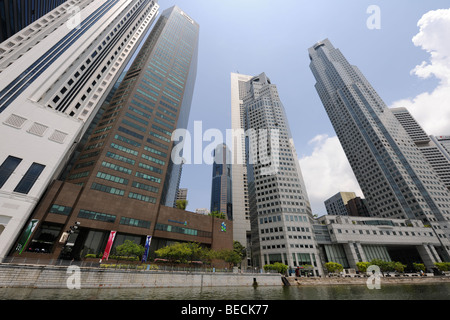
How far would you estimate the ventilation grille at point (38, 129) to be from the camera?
4255 centimetres

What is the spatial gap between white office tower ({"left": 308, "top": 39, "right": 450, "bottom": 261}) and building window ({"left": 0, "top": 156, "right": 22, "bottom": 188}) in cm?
14073

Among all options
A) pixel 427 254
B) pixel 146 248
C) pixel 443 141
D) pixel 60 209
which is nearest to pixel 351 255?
pixel 427 254

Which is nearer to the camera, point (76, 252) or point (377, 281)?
point (76, 252)

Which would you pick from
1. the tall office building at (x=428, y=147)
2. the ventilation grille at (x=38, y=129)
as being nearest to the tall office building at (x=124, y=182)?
the ventilation grille at (x=38, y=129)

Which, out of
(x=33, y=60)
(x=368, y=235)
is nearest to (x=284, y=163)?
(x=368, y=235)

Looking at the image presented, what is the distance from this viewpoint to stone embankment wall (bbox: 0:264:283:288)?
26431 millimetres

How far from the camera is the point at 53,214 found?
151 ft

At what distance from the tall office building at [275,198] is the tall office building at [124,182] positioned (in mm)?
32505

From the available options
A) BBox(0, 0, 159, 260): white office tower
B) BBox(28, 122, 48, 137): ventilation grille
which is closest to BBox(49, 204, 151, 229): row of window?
BBox(0, 0, 159, 260): white office tower

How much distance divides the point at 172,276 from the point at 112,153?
40.5 m

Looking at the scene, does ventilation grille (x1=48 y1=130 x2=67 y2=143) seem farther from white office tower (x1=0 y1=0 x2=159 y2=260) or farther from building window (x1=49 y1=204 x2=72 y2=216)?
building window (x1=49 y1=204 x2=72 y2=216)

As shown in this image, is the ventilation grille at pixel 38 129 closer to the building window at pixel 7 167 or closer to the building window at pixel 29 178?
the building window at pixel 7 167

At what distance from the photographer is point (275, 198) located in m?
90.9
